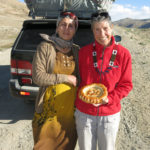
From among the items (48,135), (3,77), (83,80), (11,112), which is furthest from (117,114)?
(3,77)

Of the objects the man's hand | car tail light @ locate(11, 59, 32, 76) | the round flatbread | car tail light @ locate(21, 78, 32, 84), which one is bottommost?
the man's hand

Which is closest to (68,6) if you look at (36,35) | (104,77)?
(36,35)

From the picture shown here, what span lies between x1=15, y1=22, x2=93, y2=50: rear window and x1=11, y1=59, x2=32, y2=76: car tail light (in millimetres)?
335

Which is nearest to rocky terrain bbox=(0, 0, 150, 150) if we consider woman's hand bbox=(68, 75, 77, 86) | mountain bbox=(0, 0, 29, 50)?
woman's hand bbox=(68, 75, 77, 86)

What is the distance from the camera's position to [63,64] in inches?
75.4

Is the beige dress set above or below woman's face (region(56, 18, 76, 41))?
below

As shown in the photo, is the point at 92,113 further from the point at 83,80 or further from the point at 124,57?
the point at 124,57

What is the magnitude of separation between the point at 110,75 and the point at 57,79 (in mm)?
512

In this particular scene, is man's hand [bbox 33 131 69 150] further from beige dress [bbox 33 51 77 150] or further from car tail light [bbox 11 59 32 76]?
car tail light [bbox 11 59 32 76]

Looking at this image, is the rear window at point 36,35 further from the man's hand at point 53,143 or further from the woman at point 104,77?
the man's hand at point 53,143

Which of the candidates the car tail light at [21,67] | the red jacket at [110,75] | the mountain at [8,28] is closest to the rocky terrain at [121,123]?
the car tail light at [21,67]

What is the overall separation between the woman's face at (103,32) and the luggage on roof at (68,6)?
265 centimetres

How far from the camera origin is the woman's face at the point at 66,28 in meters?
1.90

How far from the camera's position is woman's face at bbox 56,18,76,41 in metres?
1.90
